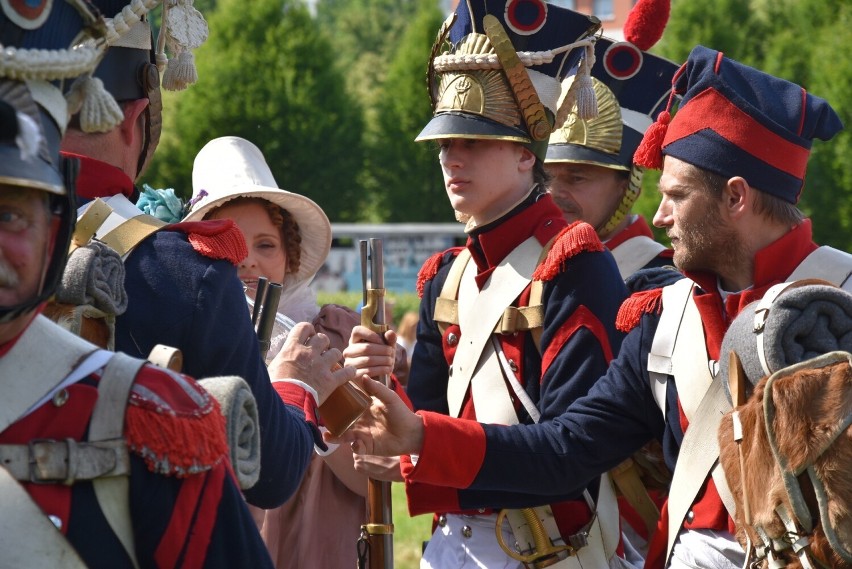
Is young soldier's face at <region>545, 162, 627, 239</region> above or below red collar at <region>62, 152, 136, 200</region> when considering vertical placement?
above

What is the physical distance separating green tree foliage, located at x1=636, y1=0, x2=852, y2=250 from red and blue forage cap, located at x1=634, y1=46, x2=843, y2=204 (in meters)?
19.8

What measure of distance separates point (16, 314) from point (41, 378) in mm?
136

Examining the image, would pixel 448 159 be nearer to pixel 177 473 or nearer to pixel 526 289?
pixel 526 289

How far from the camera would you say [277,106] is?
33.6 meters

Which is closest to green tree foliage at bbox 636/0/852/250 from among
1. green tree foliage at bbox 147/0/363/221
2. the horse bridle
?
green tree foliage at bbox 147/0/363/221

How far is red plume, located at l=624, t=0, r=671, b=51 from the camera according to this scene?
628 centimetres

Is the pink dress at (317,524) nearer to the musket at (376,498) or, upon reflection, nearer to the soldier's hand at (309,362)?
the musket at (376,498)

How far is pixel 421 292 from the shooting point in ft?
16.4

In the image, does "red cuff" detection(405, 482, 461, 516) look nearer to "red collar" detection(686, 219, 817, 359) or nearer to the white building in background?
"red collar" detection(686, 219, 817, 359)

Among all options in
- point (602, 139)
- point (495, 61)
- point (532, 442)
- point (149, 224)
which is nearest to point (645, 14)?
point (602, 139)

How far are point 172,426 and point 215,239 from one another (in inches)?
36.1

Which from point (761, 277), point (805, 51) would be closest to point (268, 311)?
point (761, 277)

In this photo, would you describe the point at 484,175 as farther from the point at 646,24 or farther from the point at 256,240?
the point at 646,24

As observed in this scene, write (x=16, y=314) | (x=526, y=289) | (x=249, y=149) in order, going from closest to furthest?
(x=16, y=314) → (x=526, y=289) → (x=249, y=149)
